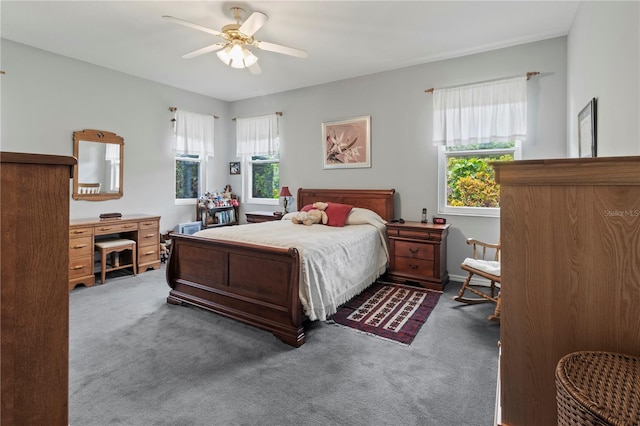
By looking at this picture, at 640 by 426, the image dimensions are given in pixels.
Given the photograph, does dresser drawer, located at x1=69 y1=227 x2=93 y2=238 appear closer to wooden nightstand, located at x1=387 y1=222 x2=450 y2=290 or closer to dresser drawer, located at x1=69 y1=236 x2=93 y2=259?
dresser drawer, located at x1=69 y1=236 x2=93 y2=259

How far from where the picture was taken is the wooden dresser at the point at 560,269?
1062 millimetres

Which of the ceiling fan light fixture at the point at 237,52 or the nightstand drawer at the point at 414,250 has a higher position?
the ceiling fan light fixture at the point at 237,52

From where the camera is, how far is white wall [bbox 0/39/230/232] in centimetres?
372

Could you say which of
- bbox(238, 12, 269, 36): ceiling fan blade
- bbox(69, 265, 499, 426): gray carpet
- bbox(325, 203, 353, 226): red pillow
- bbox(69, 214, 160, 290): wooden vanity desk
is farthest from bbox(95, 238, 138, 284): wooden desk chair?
bbox(238, 12, 269, 36): ceiling fan blade

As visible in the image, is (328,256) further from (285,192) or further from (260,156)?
(260,156)

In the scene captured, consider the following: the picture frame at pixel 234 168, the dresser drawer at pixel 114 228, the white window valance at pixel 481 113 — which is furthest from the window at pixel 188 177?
the white window valance at pixel 481 113

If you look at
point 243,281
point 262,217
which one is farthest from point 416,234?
point 262,217

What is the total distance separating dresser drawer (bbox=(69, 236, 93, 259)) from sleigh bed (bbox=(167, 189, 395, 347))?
1309mm

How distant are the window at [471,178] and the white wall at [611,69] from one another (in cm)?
105

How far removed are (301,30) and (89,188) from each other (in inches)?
133

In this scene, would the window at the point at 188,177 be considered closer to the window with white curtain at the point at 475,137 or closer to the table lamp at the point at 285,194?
the table lamp at the point at 285,194

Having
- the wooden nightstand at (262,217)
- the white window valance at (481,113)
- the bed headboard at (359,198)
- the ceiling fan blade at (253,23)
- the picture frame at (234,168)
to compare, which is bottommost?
the wooden nightstand at (262,217)

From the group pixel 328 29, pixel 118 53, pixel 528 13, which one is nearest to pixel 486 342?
pixel 528 13

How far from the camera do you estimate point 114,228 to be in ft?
13.6
